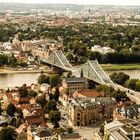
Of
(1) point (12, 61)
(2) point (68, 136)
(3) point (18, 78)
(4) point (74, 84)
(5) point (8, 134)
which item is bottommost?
(3) point (18, 78)

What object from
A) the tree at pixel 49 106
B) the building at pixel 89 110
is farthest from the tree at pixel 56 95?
the tree at pixel 49 106

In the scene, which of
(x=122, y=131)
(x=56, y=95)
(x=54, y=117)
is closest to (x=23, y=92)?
(x=56, y=95)

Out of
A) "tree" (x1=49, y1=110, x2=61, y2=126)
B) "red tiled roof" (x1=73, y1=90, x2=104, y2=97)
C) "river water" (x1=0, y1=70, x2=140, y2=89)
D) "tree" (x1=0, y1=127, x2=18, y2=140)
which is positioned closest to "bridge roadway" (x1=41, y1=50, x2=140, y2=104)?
"red tiled roof" (x1=73, y1=90, x2=104, y2=97)

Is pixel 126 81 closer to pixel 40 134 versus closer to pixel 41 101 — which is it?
pixel 41 101

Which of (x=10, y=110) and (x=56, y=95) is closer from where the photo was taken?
(x=10, y=110)

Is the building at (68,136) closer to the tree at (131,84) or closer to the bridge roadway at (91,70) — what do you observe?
the bridge roadway at (91,70)

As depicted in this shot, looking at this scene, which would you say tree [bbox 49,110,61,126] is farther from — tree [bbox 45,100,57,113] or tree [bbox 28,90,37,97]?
tree [bbox 28,90,37,97]

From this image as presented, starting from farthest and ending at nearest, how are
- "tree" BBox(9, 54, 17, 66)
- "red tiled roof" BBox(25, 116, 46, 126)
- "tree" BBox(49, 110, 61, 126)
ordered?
"tree" BBox(9, 54, 17, 66)
"tree" BBox(49, 110, 61, 126)
"red tiled roof" BBox(25, 116, 46, 126)
